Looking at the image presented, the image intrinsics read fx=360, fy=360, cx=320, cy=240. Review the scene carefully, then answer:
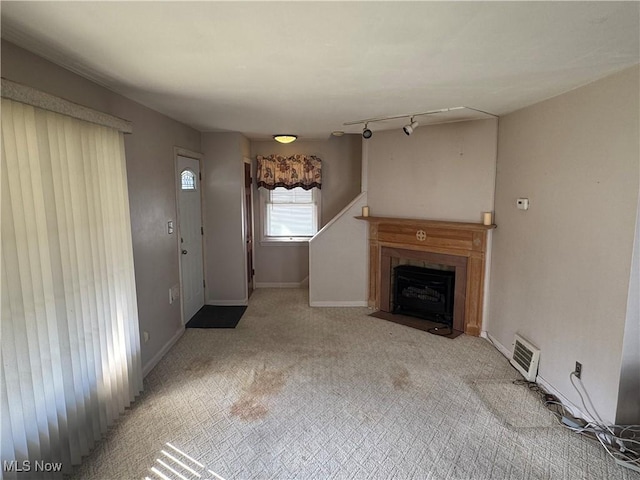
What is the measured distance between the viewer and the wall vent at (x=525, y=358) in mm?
2977

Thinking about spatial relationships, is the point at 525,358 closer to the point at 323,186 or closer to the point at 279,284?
the point at 323,186

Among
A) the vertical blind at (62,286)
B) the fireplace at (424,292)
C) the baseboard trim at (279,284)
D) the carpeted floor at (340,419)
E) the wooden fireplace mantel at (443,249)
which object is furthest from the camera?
the baseboard trim at (279,284)

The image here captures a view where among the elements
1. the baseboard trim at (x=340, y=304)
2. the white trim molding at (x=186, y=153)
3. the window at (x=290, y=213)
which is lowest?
the baseboard trim at (x=340, y=304)

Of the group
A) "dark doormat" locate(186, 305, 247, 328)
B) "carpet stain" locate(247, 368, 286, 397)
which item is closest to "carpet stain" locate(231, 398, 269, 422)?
"carpet stain" locate(247, 368, 286, 397)

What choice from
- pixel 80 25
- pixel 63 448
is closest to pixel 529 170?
pixel 80 25

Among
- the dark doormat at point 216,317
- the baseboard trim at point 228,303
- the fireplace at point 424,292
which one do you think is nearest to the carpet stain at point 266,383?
the dark doormat at point 216,317

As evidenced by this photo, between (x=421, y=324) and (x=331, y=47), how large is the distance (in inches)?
134

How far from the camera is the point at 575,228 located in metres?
2.54

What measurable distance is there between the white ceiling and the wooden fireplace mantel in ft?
5.21

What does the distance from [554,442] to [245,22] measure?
294 centimetres

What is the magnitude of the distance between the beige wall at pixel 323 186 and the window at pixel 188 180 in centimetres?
135

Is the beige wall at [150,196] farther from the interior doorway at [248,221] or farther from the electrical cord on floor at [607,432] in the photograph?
the electrical cord on floor at [607,432]

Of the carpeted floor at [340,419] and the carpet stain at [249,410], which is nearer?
the carpeted floor at [340,419]

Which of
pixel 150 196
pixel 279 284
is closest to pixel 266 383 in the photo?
pixel 150 196
